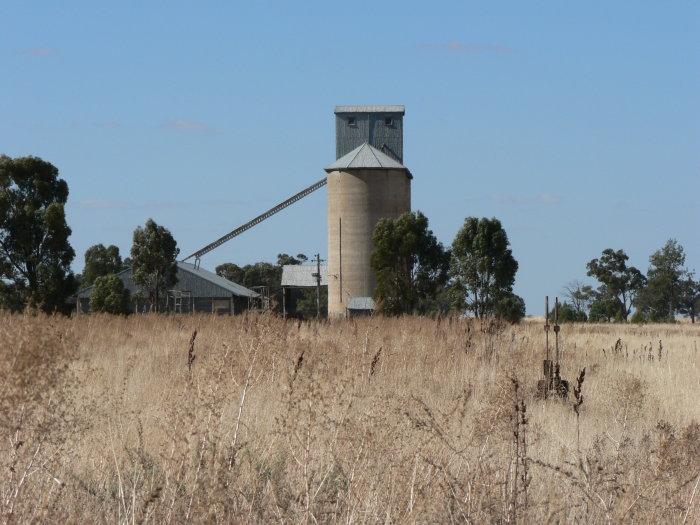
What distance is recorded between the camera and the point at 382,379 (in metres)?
9.95

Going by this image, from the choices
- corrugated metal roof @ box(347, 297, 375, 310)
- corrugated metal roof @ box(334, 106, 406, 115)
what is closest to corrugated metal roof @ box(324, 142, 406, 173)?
corrugated metal roof @ box(334, 106, 406, 115)

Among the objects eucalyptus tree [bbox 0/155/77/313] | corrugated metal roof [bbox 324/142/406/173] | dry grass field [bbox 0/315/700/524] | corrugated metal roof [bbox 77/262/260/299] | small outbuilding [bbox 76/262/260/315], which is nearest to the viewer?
dry grass field [bbox 0/315/700/524]

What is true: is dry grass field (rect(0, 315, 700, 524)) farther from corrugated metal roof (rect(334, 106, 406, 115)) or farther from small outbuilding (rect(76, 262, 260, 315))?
corrugated metal roof (rect(334, 106, 406, 115))

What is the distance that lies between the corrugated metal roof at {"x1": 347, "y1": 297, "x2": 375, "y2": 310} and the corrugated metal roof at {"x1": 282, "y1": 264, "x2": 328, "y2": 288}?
36.9 ft

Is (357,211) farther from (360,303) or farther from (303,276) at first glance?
(303,276)

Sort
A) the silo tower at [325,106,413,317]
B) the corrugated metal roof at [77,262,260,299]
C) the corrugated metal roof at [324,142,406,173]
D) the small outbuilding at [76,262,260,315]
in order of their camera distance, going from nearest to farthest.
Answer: the silo tower at [325,106,413,317] → the corrugated metal roof at [324,142,406,173] → the small outbuilding at [76,262,260,315] → the corrugated metal roof at [77,262,260,299]

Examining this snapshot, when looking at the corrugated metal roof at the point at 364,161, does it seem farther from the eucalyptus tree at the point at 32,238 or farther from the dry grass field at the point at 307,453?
the dry grass field at the point at 307,453

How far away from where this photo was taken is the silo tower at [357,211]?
2438 inches

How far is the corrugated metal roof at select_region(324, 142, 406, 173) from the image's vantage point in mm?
63531

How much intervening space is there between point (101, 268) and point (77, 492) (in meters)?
88.0

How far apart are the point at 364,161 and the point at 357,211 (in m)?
3.80

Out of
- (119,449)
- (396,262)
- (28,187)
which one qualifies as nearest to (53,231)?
(28,187)

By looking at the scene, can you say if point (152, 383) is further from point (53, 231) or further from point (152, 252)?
point (152, 252)

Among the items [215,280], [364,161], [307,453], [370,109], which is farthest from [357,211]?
[307,453]
